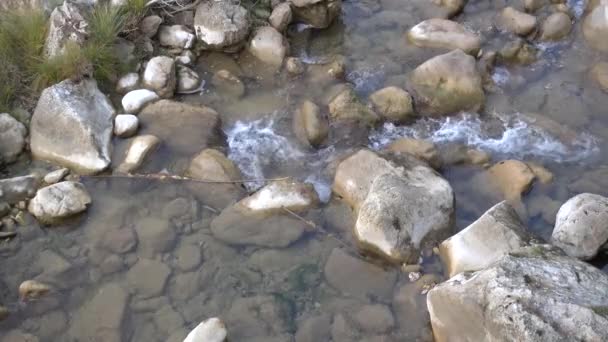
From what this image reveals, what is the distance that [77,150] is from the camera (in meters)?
5.29

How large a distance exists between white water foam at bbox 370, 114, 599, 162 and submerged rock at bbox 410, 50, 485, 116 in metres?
0.12

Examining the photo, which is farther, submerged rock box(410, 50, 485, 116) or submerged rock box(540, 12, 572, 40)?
submerged rock box(540, 12, 572, 40)

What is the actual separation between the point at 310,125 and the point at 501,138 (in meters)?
1.76

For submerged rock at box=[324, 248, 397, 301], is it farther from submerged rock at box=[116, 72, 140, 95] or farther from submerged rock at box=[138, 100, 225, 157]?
submerged rock at box=[116, 72, 140, 95]

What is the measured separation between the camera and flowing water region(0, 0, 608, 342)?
14.3 feet

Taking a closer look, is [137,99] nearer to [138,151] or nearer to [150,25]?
→ [138,151]

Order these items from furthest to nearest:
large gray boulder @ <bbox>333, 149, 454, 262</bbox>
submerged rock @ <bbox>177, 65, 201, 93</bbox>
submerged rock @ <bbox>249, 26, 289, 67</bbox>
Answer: submerged rock @ <bbox>249, 26, 289, 67</bbox>
submerged rock @ <bbox>177, 65, 201, 93</bbox>
large gray boulder @ <bbox>333, 149, 454, 262</bbox>

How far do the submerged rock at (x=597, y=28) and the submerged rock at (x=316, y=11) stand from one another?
107 inches

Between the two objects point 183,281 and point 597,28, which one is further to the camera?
point 597,28

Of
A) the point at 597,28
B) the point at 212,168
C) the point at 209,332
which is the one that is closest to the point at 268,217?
the point at 212,168

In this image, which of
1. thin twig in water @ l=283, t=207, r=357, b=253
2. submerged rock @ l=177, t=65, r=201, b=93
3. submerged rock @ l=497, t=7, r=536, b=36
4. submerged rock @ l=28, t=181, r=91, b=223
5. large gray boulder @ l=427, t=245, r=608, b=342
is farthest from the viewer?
submerged rock @ l=497, t=7, r=536, b=36

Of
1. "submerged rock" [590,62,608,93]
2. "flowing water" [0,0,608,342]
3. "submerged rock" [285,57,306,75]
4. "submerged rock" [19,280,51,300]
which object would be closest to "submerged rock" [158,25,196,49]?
"flowing water" [0,0,608,342]

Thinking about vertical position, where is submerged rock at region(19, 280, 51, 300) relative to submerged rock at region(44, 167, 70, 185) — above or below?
below

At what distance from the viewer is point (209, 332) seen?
4.07m
